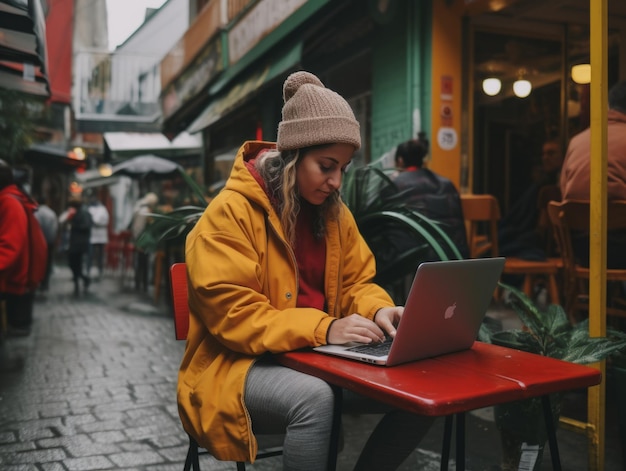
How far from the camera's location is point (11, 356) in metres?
6.35

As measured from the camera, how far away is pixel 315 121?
2.30m

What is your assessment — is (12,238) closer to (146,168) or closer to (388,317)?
(388,317)

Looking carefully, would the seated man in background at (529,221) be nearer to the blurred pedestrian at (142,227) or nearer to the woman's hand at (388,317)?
the woman's hand at (388,317)

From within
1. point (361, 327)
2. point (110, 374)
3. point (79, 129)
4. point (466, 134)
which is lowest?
point (110, 374)

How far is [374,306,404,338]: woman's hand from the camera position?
2.27m

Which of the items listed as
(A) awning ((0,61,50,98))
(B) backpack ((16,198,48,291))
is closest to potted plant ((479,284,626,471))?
(B) backpack ((16,198,48,291))

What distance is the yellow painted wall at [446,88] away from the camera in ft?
24.0

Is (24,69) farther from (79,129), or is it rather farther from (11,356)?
(79,129)

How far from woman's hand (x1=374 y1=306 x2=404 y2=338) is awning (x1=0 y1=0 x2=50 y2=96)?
4.21 meters

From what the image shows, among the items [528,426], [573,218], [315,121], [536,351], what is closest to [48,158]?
[573,218]

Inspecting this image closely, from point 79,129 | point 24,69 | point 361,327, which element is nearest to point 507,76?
point 24,69

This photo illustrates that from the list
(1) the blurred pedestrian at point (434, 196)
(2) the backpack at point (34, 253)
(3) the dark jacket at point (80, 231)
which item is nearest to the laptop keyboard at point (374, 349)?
(1) the blurred pedestrian at point (434, 196)

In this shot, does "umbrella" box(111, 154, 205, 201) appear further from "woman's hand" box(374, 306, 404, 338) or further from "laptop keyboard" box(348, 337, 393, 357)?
"laptop keyboard" box(348, 337, 393, 357)

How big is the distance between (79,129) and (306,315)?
27.5 meters
